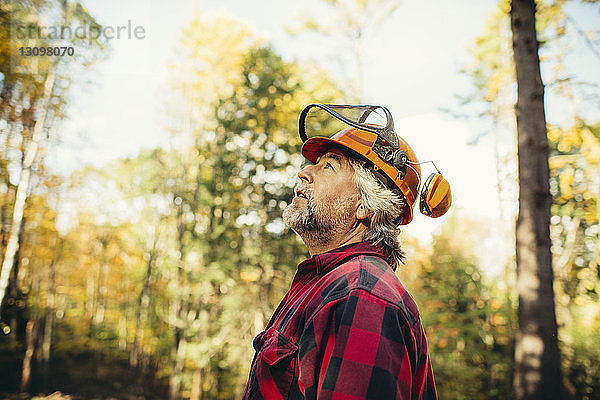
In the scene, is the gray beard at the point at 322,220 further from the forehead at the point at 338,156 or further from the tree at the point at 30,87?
the tree at the point at 30,87

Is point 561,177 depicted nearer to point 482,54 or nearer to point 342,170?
point 342,170

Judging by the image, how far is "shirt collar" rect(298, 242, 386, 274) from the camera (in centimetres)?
127

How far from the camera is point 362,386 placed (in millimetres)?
848

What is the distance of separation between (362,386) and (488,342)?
1220 centimetres

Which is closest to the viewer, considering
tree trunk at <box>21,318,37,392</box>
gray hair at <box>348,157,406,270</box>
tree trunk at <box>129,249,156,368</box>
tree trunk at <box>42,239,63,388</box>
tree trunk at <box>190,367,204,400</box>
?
gray hair at <box>348,157,406,270</box>

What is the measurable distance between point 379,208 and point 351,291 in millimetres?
540

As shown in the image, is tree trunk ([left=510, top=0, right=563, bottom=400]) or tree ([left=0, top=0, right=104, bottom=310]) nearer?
tree trunk ([left=510, top=0, right=563, bottom=400])

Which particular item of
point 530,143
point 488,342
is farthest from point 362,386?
point 488,342

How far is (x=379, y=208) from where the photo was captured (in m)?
1.45

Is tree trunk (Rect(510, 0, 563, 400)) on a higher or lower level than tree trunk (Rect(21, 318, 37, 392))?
higher

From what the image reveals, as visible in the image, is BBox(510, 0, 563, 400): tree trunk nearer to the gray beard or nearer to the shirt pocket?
the gray beard

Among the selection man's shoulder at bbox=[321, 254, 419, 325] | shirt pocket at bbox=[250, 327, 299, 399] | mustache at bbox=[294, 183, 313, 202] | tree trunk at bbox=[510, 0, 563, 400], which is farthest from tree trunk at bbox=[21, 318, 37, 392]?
man's shoulder at bbox=[321, 254, 419, 325]

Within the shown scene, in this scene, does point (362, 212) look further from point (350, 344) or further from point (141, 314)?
point (141, 314)

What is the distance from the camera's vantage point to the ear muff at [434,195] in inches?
65.5
